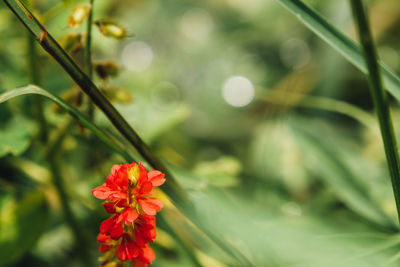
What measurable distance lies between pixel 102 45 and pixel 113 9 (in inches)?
29.8

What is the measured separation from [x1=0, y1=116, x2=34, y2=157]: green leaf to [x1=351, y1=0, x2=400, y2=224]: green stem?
0.50 m

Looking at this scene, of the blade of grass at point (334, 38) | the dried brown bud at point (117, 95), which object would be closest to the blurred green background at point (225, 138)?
the dried brown bud at point (117, 95)

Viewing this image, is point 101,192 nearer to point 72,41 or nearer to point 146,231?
point 146,231

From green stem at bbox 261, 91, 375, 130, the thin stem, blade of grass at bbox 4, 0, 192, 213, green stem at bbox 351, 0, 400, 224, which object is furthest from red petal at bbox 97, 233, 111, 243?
green stem at bbox 261, 91, 375, 130

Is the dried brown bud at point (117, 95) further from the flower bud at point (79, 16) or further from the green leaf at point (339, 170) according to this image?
the green leaf at point (339, 170)

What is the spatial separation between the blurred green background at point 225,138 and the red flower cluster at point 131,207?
136mm

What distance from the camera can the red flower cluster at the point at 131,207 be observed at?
1.36ft

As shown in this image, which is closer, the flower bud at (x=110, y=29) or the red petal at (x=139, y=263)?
the red petal at (x=139, y=263)

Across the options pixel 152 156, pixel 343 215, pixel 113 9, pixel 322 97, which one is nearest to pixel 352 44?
pixel 152 156

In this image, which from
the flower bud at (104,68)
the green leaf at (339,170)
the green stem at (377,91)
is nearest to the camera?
the green stem at (377,91)

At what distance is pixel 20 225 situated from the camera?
68cm

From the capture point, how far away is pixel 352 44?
511 mm

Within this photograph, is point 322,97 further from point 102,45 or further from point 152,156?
point 152,156

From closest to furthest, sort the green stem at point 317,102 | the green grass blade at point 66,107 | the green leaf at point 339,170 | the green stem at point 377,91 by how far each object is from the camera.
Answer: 1. the green stem at point 377,91
2. the green grass blade at point 66,107
3. the green leaf at point 339,170
4. the green stem at point 317,102
